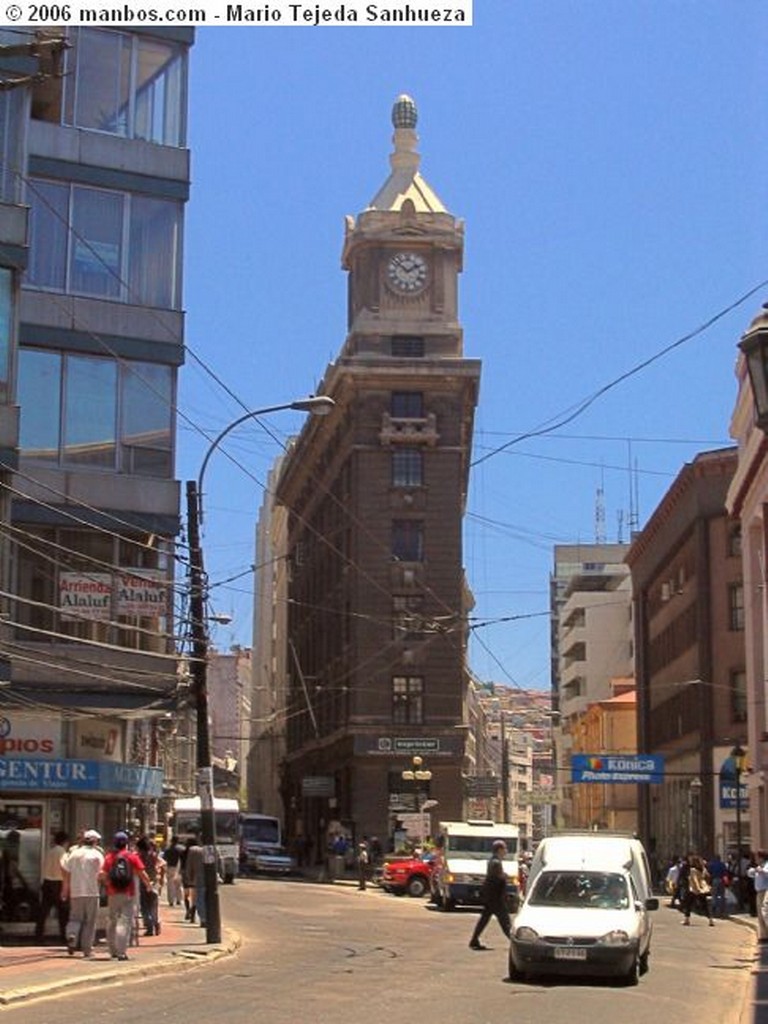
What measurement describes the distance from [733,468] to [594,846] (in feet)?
161

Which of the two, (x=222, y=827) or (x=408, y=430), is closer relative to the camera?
(x=222, y=827)

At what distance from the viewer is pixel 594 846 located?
24.1m

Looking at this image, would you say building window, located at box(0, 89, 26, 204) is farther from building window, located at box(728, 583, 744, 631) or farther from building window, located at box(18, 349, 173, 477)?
building window, located at box(728, 583, 744, 631)

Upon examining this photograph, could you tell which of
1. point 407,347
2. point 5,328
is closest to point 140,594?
point 5,328

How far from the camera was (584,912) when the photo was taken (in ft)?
71.7

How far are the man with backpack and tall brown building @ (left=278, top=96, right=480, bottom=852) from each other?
4638cm

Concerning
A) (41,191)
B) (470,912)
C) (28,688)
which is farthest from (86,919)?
(470,912)

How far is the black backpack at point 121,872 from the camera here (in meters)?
23.5

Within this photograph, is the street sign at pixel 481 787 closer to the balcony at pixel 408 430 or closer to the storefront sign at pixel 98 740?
the balcony at pixel 408 430

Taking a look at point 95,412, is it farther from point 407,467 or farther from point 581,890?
point 407,467

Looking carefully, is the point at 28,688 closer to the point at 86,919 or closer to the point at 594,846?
the point at 86,919

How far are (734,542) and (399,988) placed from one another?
173ft

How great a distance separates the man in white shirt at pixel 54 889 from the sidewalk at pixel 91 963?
0.32 m

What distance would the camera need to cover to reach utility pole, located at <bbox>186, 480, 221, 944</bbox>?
27.0m
